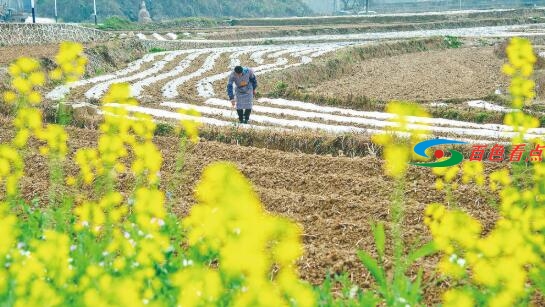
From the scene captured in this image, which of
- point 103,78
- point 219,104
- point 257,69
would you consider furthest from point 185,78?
point 219,104

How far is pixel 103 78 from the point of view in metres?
20.0

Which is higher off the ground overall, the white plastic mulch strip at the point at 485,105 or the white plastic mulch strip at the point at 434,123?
the white plastic mulch strip at the point at 434,123

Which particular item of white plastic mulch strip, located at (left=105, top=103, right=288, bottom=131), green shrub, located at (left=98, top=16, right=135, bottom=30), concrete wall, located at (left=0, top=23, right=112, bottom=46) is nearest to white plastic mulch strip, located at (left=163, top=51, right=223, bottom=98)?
white plastic mulch strip, located at (left=105, top=103, right=288, bottom=131)

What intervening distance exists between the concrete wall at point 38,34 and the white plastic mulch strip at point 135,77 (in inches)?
201

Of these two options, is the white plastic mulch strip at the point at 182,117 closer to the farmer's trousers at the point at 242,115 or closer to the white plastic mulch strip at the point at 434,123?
the farmer's trousers at the point at 242,115

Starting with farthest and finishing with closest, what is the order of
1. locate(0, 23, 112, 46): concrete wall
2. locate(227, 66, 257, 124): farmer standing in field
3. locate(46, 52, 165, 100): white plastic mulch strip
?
locate(0, 23, 112, 46): concrete wall
locate(46, 52, 165, 100): white plastic mulch strip
locate(227, 66, 257, 124): farmer standing in field

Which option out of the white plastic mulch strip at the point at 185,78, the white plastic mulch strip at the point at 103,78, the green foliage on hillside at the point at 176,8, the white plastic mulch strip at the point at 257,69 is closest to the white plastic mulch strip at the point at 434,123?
the white plastic mulch strip at the point at 257,69

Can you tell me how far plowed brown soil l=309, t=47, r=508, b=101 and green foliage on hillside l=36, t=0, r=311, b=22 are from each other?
53632 millimetres

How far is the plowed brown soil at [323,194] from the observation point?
244 inches

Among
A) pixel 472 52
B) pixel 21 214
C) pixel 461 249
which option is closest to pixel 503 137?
pixel 461 249

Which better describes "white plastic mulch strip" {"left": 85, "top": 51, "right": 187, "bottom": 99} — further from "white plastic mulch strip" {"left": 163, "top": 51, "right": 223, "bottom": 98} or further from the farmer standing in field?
the farmer standing in field

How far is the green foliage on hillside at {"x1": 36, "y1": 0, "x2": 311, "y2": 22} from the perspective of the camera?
72.4m

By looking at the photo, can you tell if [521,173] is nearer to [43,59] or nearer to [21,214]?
[21,214]

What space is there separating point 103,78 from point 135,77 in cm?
94
